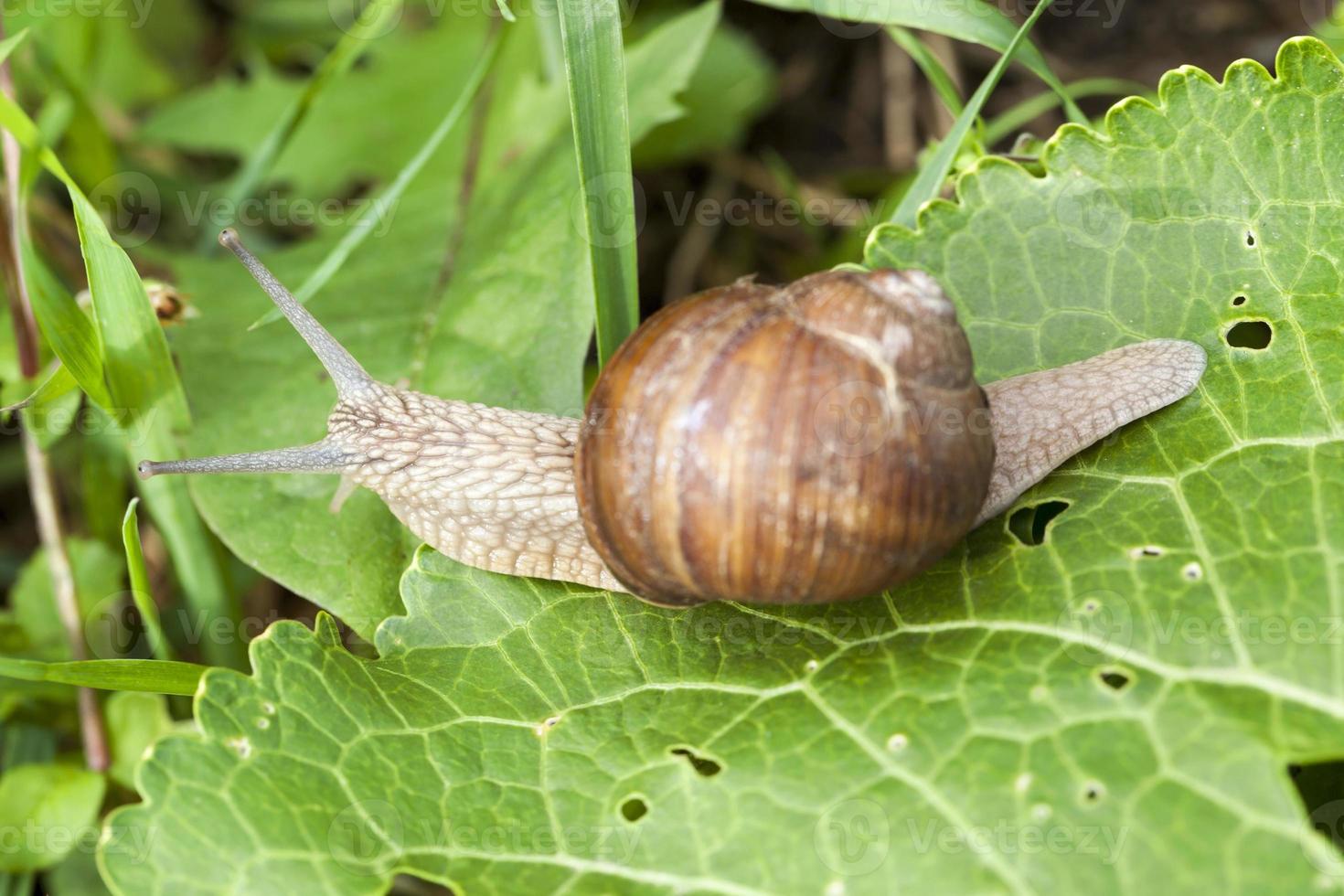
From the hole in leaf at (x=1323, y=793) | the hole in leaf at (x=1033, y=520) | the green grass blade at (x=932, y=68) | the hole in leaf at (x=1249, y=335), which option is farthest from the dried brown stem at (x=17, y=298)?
the hole in leaf at (x=1323, y=793)

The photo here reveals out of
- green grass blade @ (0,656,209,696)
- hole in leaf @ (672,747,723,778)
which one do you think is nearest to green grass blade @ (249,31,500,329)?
green grass blade @ (0,656,209,696)

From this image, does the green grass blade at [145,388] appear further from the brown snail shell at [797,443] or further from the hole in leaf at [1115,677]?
the hole in leaf at [1115,677]

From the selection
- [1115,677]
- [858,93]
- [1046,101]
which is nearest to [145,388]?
[1115,677]

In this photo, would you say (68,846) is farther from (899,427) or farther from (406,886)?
(899,427)

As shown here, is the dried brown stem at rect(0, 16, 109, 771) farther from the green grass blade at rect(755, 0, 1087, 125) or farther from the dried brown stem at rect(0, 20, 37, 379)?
the green grass blade at rect(755, 0, 1087, 125)

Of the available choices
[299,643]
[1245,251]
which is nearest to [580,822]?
[299,643]

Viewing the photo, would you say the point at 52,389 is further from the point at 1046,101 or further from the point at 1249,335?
the point at 1046,101
